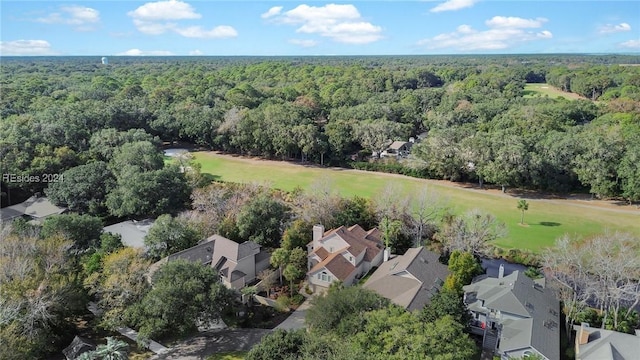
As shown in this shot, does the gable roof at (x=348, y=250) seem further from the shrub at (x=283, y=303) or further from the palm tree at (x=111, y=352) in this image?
the palm tree at (x=111, y=352)

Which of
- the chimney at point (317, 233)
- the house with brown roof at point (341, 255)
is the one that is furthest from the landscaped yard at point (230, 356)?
the chimney at point (317, 233)

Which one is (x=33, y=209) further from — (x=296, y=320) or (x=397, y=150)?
(x=397, y=150)

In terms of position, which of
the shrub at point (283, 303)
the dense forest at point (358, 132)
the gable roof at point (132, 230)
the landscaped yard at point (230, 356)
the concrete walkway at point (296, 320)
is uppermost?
the dense forest at point (358, 132)

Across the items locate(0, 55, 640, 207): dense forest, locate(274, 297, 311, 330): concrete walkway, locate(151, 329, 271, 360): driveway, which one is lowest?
locate(151, 329, 271, 360): driveway

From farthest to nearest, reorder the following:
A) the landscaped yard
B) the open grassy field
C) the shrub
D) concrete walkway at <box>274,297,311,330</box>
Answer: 1. the open grassy field
2. the shrub
3. concrete walkway at <box>274,297,311,330</box>
4. the landscaped yard

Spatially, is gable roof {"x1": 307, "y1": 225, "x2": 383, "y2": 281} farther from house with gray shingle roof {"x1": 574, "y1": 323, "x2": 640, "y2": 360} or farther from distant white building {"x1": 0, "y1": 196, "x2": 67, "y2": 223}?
distant white building {"x1": 0, "y1": 196, "x2": 67, "y2": 223}

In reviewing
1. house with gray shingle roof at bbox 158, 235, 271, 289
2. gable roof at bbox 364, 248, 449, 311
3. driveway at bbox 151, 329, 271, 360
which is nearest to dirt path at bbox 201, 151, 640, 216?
gable roof at bbox 364, 248, 449, 311

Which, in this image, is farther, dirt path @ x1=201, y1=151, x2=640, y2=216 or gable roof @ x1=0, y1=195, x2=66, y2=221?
dirt path @ x1=201, y1=151, x2=640, y2=216

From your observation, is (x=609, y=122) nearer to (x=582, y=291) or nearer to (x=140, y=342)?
(x=582, y=291)
